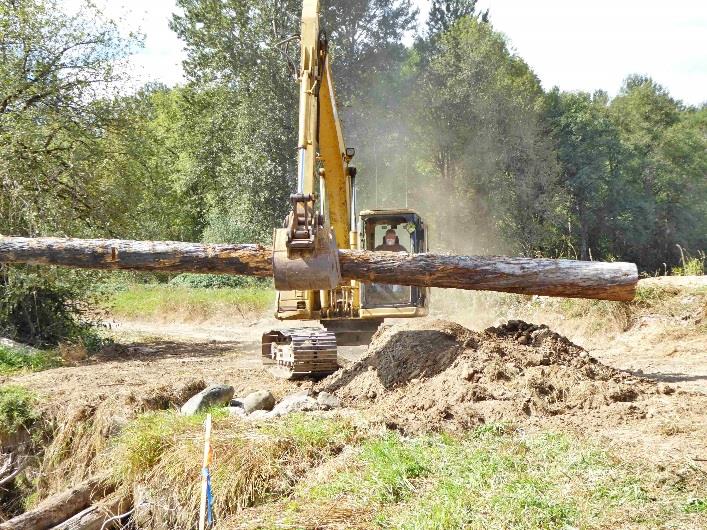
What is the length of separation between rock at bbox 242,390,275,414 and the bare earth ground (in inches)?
21.2

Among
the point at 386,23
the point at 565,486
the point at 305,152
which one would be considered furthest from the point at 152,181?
the point at 386,23

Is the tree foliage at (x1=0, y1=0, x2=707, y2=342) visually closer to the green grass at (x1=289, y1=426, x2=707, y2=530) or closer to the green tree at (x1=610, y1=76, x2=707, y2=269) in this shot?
the green tree at (x1=610, y1=76, x2=707, y2=269)

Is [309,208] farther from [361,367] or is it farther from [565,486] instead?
[565,486]

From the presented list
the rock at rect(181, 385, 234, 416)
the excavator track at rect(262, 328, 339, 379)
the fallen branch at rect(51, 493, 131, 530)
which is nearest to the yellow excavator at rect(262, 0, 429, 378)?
the excavator track at rect(262, 328, 339, 379)

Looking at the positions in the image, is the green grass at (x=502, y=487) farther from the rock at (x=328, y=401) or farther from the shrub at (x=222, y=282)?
the shrub at (x=222, y=282)

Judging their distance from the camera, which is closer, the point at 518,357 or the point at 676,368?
the point at 518,357

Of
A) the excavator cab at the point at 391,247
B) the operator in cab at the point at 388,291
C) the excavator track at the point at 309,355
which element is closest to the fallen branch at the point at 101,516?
the excavator track at the point at 309,355

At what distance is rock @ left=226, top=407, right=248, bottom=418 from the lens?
7.93m

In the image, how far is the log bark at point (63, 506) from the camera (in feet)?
23.9

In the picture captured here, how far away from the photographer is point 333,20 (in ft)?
114

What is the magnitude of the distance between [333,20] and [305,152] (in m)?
27.2

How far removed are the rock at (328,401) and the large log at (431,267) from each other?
1.31 meters

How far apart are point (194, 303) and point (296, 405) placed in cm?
1758

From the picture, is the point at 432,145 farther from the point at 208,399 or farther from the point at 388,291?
the point at 208,399
